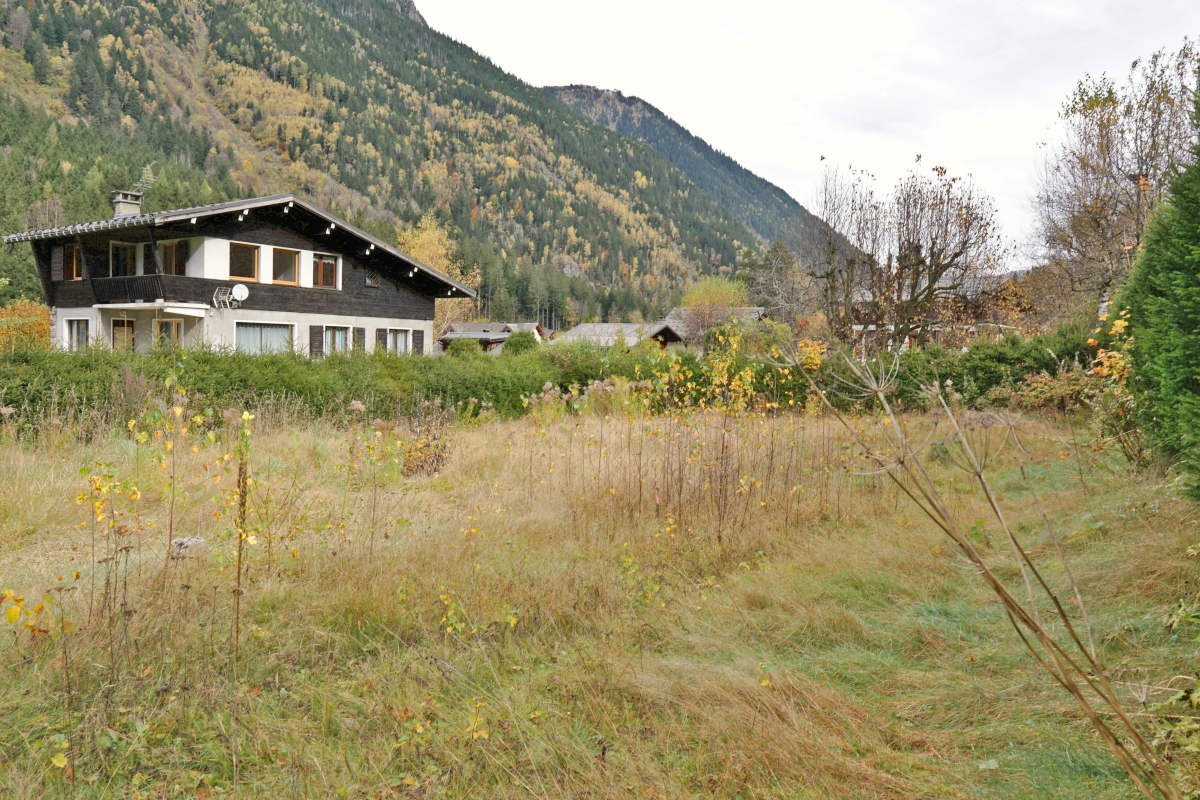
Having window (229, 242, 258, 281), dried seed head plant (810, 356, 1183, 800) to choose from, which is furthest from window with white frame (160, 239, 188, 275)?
dried seed head plant (810, 356, 1183, 800)

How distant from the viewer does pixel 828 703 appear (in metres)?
2.98

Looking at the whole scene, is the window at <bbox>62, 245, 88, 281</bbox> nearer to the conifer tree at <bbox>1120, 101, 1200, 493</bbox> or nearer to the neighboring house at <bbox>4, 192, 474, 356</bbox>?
the neighboring house at <bbox>4, 192, 474, 356</bbox>

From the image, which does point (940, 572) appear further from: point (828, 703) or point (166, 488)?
point (166, 488)

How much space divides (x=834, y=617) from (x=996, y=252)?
71.5ft

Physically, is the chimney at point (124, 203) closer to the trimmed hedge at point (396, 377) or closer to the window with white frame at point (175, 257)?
the window with white frame at point (175, 257)

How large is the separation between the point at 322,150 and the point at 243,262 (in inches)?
4802

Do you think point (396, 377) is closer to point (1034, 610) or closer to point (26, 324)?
point (1034, 610)

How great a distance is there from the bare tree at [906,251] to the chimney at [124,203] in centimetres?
2570

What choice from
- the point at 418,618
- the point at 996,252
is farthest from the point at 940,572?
the point at 996,252

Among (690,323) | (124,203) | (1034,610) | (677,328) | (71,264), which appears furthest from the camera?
(690,323)

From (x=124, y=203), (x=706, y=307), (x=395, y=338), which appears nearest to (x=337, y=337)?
(x=395, y=338)

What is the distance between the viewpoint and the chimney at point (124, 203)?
26406 millimetres

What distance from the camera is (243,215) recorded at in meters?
22.7

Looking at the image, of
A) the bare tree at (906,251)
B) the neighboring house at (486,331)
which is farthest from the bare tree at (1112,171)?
the neighboring house at (486,331)
